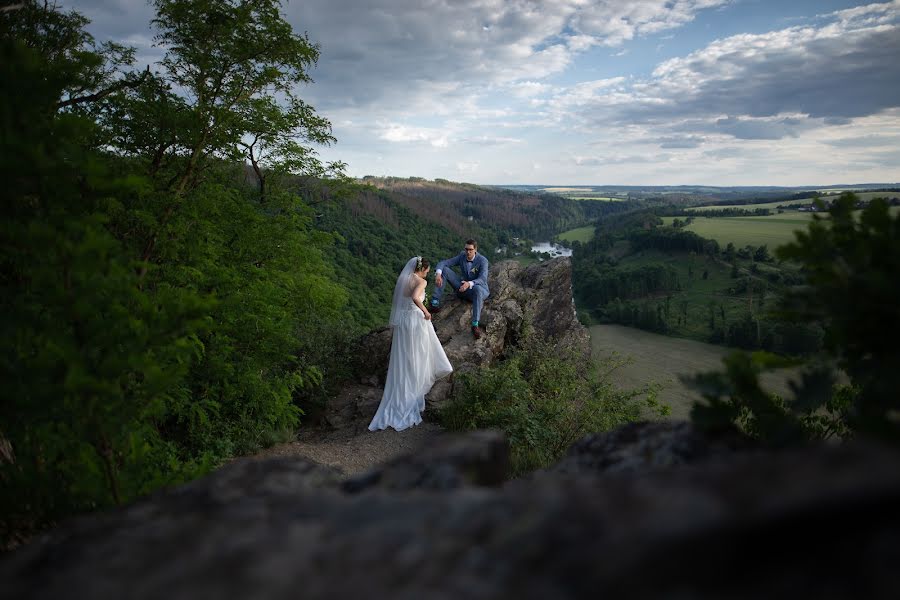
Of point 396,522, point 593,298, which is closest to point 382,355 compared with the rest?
point 396,522

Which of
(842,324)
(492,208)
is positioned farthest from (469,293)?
(492,208)

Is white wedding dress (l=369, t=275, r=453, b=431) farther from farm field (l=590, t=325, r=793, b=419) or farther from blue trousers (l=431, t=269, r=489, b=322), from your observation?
farm field (l=590, t=325, r=793, b=419)

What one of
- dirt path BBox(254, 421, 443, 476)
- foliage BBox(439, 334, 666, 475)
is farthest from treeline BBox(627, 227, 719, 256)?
dirt path BBox(254, 421, 443, 476)

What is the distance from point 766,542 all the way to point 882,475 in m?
0.30

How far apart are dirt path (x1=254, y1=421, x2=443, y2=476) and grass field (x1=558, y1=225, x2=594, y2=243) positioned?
118786 millimetres

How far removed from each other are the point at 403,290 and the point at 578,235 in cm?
13329

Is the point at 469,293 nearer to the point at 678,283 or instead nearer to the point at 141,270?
the point at 141,270

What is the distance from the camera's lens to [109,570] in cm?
131

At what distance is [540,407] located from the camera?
8.60 m

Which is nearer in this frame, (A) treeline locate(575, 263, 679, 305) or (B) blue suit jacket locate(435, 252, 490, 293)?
(B) blue suit jacket locate(435, 252, 490, 293)

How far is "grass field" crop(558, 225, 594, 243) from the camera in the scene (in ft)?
411

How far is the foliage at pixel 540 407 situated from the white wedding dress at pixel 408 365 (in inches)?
29.0

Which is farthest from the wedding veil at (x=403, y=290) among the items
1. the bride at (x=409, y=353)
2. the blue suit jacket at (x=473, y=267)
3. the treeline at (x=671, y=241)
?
the treeline at (x=671, y=241)

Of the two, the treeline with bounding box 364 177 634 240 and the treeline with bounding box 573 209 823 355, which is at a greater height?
the treeline with bounding box 364 177 634 240
